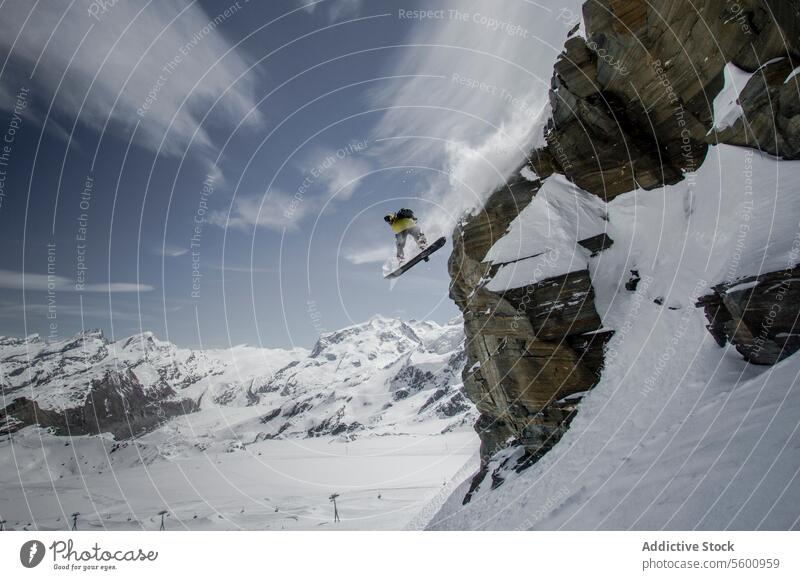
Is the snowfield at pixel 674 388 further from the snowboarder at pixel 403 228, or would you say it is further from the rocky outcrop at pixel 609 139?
the snowboarder at pixel 403 228

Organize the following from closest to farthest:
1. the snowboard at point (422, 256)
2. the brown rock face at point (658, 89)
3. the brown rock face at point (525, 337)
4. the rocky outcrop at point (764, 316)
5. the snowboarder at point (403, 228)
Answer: the rocky outcrop at point (764, 316) → the brown rock face at point (658, 89) → the brown rock face at point (525, 337) → the snowboarder at point (403, 228) → the snowboard at point (422, 256)

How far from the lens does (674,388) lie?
1380 cm

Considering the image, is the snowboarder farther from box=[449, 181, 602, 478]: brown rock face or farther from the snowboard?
box=[449, 181, 602, 478]: brown rock face

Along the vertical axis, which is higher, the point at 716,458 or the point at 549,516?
the point at 716,458

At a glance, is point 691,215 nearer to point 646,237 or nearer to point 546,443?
point 646,237

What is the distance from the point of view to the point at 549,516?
12227 millimetres

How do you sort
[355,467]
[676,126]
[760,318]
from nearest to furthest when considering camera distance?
1. [760,318]
2. [676,126]
3. [355,467]

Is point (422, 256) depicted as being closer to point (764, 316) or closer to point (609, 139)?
point (609, 139)

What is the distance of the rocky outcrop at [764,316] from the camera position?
11445 mm

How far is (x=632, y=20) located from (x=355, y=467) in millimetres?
207300
